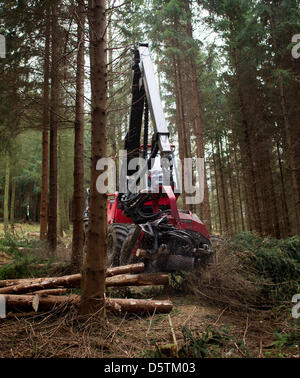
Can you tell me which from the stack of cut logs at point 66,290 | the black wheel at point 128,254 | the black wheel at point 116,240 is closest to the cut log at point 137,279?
the stack of cut logs at point 66,290

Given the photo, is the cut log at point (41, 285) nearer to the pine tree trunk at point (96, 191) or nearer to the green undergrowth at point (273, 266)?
the pine tree trunk at point (96, 191)

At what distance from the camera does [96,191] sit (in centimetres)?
379

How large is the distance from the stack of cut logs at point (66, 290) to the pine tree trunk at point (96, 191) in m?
0.36

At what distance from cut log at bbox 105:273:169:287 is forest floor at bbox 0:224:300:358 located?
59 centimetres

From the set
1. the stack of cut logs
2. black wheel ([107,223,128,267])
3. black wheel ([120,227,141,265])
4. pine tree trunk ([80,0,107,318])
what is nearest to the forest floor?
the stack of cut logs

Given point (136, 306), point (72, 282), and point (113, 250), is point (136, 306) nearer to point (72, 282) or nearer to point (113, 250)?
point (72, 282)

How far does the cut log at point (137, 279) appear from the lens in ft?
16.3

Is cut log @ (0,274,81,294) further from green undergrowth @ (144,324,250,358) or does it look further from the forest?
green undergrowth @ (144,324,250,358)

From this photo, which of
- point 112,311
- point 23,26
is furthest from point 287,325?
point 23,26

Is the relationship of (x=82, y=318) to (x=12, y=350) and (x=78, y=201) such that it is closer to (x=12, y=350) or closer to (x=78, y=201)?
(x=12, y=350)

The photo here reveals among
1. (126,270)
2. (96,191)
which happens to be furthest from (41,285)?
(96,191)

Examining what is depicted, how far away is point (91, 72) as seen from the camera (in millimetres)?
3934
